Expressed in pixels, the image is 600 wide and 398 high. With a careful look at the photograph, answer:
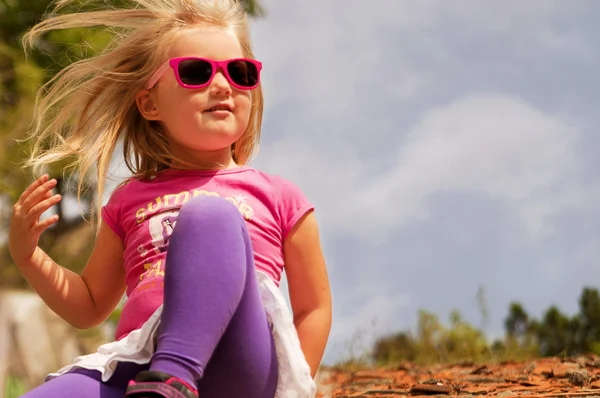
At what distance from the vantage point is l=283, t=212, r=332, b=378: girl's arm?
267 centimetres

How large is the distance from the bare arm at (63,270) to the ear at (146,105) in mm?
453

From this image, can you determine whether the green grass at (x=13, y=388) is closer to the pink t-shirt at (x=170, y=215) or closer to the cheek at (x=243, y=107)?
the pink t-shirt at (x=170, y=215)

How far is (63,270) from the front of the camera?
306 centimetres

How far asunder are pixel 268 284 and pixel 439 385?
1.63 metres

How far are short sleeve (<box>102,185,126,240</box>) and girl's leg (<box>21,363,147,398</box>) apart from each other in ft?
2.09

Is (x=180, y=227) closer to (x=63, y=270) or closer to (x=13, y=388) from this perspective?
(x=63, y=270)

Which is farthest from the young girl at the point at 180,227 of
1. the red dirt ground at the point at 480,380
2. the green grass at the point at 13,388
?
the green grass at the point at 13,388

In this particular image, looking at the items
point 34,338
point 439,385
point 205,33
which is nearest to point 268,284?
point 205,33

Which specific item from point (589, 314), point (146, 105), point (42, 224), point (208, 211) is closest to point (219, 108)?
point (146, 105)

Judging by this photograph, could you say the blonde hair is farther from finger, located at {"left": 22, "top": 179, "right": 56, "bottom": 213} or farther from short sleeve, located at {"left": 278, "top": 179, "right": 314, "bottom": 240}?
short sleeve, located at {"left": 278, "top": 179, "right": 314, "bottom": 240}

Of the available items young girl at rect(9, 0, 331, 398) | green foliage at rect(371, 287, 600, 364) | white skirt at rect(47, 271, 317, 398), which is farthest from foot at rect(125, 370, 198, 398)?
green foliage at rect(371, 287, 600, 364)

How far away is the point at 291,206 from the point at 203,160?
0.41 metres

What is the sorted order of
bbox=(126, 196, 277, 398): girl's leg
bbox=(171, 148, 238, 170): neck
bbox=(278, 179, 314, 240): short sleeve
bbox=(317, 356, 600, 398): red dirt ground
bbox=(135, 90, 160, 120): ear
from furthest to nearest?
bbox=(317, 356, 600, 398): red dirt ground, bbox=(135, 90, 160, 120): ear, bbox=(171, 148, 238, 170): neck, bbox=(278, 179, 314, 240): short sleeve, bbox=(126, 196, 277, 398): girl's leg

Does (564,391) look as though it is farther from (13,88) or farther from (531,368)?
(13,88)
